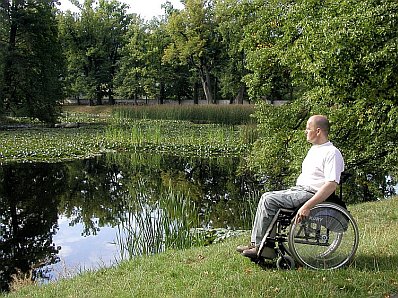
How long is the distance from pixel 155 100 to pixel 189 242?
52.0 meters

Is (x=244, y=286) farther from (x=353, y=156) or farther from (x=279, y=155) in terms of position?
(x=279, y=155)

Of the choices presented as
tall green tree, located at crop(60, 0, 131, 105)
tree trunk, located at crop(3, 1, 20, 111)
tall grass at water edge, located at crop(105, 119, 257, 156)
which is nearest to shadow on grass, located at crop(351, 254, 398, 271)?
tall grass at water edge, located at crop(105, 119, 257, 156)

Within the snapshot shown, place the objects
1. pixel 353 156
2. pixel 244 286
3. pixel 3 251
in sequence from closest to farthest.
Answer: pixel 244 286 → pixel 3 251 → pixel 353 156

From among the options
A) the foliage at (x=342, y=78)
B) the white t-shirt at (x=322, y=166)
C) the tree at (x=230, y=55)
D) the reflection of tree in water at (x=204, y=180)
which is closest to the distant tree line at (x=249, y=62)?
the foliage at (x=342, y=78)

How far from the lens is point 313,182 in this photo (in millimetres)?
4699

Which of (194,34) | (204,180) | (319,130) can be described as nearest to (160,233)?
(319,130)

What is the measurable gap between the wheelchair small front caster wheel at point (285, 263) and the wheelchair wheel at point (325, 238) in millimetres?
67

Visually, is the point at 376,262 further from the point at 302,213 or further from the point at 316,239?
the point at 302,213

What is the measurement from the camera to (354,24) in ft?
21.6

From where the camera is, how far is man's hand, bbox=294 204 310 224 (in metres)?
4.45

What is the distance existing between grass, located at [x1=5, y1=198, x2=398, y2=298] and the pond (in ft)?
5.63

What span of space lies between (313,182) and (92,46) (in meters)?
48.6

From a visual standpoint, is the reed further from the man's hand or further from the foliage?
the man's hand

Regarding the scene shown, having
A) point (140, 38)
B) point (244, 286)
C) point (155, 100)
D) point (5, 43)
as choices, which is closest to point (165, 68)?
point (140, 38)
